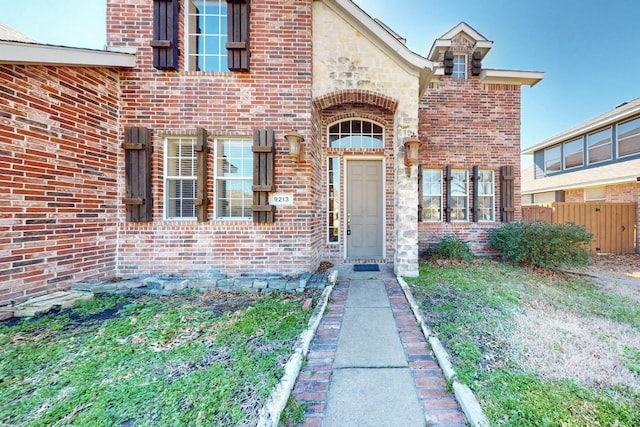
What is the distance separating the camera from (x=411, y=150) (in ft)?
14.0

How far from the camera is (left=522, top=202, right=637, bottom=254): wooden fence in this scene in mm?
7926

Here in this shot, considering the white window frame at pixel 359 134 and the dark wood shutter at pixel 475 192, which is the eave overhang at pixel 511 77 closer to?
the dark wood shutter at pixel 475 192

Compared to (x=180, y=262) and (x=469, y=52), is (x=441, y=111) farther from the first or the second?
(x=180, y=262)

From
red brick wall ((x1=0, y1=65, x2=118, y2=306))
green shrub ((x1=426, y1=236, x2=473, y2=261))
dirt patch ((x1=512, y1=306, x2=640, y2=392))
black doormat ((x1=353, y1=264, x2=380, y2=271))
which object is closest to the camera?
dirt patch ((x1=512, y1=306, x2=640, y2=392))

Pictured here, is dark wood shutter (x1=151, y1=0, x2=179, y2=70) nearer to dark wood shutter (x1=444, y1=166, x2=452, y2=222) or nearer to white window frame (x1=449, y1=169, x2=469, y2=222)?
dark wood shutter (x1=444, y1=166, x2=452, y2=222)

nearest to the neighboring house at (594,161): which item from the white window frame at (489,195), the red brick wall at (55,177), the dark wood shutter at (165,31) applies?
the white window frame at (489,195)

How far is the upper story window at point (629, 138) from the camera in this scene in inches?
353

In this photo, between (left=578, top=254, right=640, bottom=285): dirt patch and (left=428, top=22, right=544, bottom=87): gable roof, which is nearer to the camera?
(left=578, top=254, right=640, bottom=285): dirt patch

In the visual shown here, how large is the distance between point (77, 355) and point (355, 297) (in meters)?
3.23

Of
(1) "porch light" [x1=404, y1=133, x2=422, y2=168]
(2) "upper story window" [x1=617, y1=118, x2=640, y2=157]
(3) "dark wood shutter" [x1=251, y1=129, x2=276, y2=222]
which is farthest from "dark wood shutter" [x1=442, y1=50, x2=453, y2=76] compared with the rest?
(2) "upper story window" [x1=617, y1=118, x2=640, y2=157]

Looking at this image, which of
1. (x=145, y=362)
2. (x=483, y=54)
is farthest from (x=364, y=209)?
(x=483, y=54)

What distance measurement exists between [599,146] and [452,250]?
10745 mm

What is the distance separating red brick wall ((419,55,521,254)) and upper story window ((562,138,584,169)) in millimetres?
8370

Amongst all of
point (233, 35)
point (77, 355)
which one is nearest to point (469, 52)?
point (233, 35)
